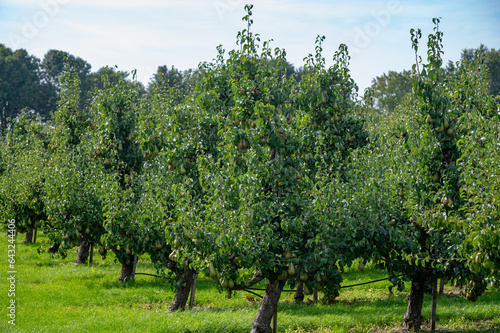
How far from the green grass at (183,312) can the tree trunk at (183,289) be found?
1.34ft

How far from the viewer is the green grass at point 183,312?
11578 millimetres

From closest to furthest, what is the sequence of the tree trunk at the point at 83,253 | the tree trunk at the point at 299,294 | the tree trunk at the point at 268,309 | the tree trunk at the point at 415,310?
the tree trunk at the point at 268,309
the tree trunk at the point at 415,310
the tree trunk at the point at 299,294
the tree trunk at the point at 83,253

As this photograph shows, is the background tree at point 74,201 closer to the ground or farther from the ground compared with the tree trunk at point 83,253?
farther from the ground

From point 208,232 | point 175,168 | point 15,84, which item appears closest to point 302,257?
point 208,232

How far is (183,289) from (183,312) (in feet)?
3.29

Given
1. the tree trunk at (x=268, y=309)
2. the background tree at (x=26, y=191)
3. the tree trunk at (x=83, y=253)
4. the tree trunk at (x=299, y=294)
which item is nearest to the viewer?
the tree trunk at (x=268, y=309)

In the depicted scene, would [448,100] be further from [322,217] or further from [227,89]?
[227,89]

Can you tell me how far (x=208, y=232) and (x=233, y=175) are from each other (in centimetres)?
125

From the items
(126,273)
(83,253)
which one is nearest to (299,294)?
(126,273)

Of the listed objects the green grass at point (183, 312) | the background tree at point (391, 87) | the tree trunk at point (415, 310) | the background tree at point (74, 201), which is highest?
the background tree at point (391, 87)

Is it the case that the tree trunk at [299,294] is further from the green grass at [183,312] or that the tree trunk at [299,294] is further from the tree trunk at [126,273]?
the tree trunk at [126,273]

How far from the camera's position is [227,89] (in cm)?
1301

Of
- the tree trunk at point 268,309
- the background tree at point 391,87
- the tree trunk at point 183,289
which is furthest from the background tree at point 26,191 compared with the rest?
the background tree at point 391,87

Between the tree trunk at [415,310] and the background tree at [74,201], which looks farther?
the background tree at [74,201]
